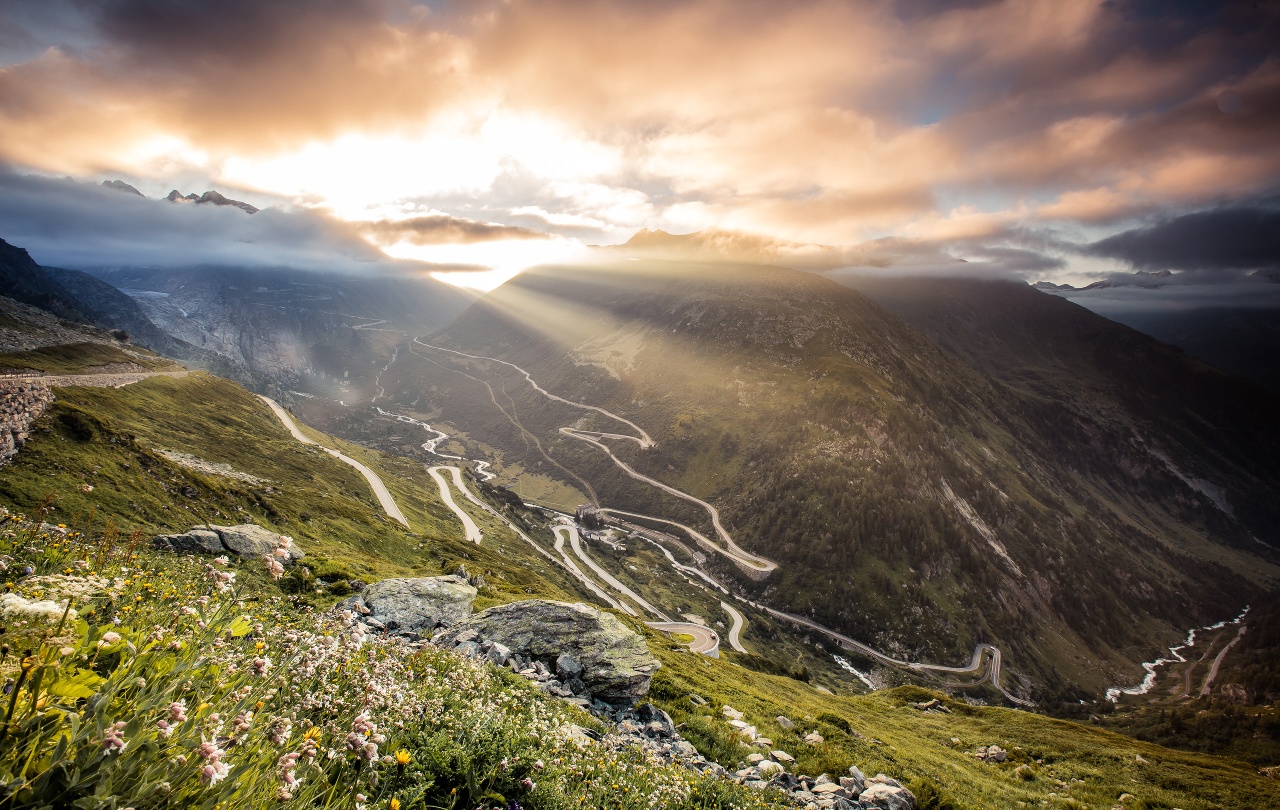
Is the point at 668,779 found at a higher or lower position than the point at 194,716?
lower

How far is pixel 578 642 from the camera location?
21.3 m

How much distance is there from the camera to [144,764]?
4.10 m

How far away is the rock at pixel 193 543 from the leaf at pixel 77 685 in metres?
24.3

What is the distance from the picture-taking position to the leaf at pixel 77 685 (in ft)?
13.1

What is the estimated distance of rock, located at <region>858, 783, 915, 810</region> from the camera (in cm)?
1672

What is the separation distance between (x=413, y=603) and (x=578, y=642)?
8729 millimetres

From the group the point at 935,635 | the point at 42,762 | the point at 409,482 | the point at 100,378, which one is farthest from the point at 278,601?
the point at 935,635

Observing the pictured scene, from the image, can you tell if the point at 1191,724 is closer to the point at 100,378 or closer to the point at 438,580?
the point at 438,580

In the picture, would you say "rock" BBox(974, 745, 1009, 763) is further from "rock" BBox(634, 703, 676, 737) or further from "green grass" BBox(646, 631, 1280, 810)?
"rock" BBox(634, 703, 676, 737)

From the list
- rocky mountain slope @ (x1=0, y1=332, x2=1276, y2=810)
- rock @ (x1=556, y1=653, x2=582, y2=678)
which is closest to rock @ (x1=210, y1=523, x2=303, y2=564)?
rocky mountain slope @ (x1=0, y1=332, x2=1276, y2=810)

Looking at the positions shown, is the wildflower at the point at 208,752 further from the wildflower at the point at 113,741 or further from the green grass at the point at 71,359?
the green grass at the point at 71,359

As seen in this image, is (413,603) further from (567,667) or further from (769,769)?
(769,769)

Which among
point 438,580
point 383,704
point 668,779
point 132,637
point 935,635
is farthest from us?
point 935,635

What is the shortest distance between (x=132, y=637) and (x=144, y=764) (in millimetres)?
2046
